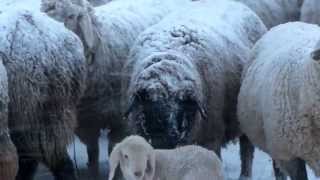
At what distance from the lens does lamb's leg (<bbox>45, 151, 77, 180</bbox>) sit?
5.30 metres

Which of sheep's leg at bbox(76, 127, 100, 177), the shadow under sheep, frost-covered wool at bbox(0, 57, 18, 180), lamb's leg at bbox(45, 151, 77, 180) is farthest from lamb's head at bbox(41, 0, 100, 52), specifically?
frost-covered wool at bbox(0, 57, 18, 180)

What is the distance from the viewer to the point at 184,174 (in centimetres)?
404

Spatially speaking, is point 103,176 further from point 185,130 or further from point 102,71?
point 102,71

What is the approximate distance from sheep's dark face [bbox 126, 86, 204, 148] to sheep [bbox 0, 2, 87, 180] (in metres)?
0.44

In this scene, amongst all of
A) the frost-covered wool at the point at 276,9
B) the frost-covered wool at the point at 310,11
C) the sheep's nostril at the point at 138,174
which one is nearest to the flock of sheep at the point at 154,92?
the sheep's nostril at the point at 138,174

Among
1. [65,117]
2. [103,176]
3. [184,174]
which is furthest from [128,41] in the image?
[184,174]

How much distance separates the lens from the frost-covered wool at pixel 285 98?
4.71 m

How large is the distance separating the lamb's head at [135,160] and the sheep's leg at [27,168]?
3.32 ft

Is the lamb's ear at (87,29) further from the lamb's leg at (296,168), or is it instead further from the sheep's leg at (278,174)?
the lamb's leg at (296,168)

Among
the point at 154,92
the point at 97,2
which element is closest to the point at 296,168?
the point at 154,92

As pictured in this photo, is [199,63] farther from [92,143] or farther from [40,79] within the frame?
[40,79]

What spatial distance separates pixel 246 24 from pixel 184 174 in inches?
106

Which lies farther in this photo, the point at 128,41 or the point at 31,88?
the point at 128,41

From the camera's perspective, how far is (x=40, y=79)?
5.15 meters
